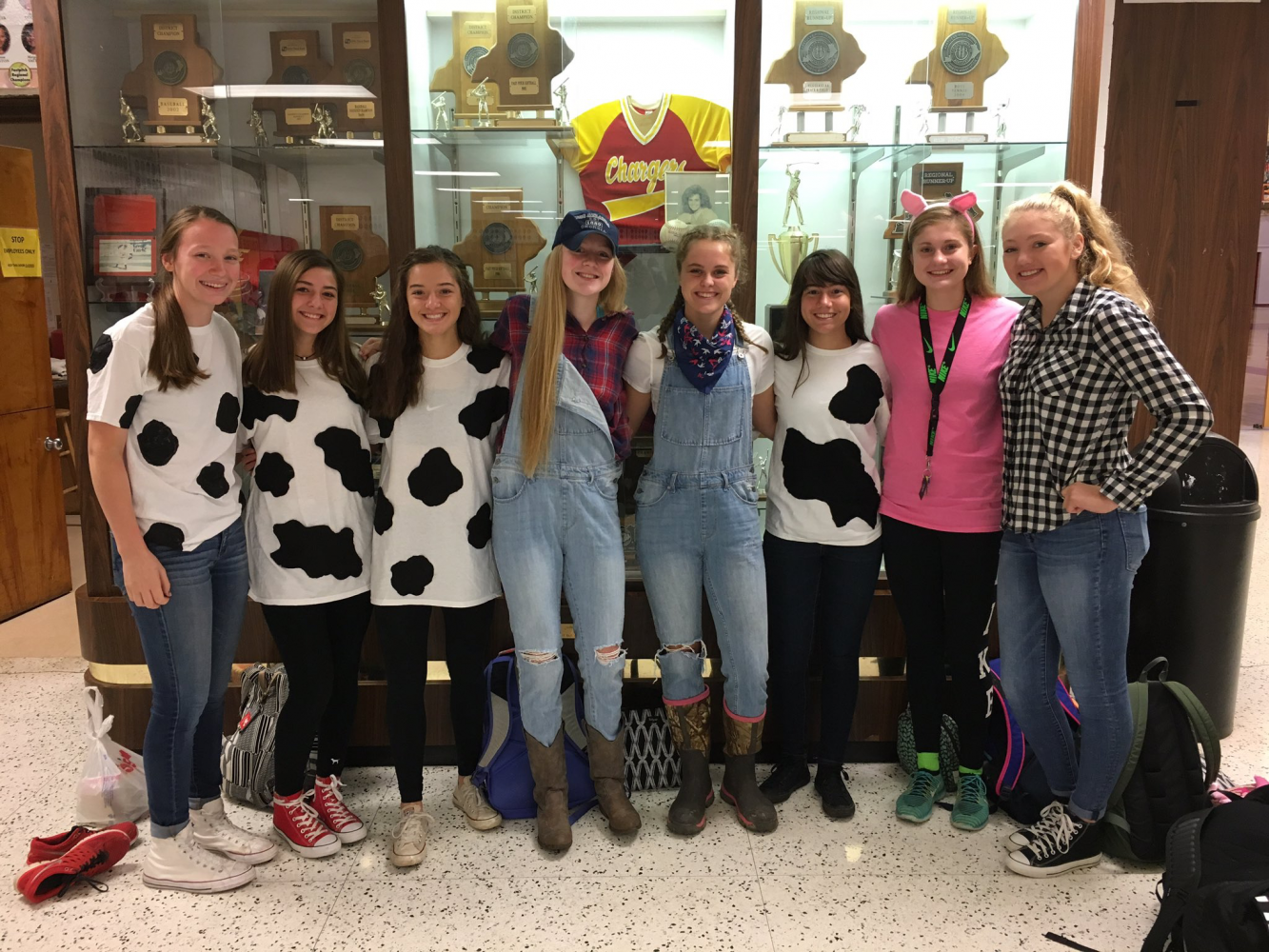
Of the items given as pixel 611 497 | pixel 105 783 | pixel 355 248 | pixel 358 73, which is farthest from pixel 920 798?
pixel 358 73

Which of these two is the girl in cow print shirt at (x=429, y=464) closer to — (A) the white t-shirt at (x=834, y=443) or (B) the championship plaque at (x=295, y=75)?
(A) the white t-shirt at (x=834, y=443)

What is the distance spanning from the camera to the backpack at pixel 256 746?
245 cm

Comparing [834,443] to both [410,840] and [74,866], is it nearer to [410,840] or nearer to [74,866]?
[410,840]

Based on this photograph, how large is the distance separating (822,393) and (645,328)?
0.78m

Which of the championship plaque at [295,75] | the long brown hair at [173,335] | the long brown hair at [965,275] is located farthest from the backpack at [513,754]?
the championship plaque at [295,75]

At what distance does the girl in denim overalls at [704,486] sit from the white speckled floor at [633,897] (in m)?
0.18

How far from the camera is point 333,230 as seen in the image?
2.76m

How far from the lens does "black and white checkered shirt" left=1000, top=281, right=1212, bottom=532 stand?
1.81 metres

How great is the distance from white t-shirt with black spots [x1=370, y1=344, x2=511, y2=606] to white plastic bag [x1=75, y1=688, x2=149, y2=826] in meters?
0.92

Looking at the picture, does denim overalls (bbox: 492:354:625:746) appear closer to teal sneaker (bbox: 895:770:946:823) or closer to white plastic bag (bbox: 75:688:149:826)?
teal sneaker (bbox: 895:770:946:823)

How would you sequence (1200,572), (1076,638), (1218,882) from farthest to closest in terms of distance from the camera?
(1200,572)
(1076,638)
(1218,882)

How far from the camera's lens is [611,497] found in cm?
221

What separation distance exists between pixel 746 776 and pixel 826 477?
2.78 feet

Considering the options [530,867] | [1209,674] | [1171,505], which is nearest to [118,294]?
[530,867]
